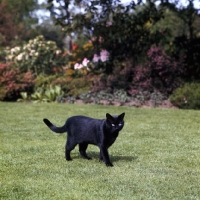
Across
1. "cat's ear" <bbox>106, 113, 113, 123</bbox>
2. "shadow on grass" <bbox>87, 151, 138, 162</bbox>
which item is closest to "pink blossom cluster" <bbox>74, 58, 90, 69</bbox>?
"shadow on grass" <bbox>87, 151, 138, 162</bbox>

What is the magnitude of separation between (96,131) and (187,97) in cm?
821

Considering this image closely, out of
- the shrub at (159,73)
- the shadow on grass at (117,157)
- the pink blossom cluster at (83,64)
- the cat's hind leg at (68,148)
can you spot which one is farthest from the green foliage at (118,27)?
the cat's hind leg at (68,148)

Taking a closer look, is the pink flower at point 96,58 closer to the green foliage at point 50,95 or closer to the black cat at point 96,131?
the green foliage at point 50,95

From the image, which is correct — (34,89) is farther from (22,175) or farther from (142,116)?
(22,175)

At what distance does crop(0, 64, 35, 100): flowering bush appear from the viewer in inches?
675

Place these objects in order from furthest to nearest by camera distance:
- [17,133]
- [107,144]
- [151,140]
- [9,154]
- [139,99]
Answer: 1. [139,99]
2. [17,133]
3. [151,140]
4. [9,154]
5. [107,144]

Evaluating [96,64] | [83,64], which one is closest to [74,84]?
[83,64]

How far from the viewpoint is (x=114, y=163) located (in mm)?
6906

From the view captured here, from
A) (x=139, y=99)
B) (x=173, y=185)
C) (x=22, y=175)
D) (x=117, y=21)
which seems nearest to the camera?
(x=173, y=185)

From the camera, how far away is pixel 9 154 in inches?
301

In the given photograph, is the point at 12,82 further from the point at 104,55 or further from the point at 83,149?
the point at 83,149

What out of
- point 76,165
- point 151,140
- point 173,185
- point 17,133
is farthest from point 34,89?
point 173,185

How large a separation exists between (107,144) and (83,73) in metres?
12.1

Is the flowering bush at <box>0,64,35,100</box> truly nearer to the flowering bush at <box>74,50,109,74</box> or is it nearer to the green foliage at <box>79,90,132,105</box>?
the flowering bush at <box>74,50,109,74</box>
